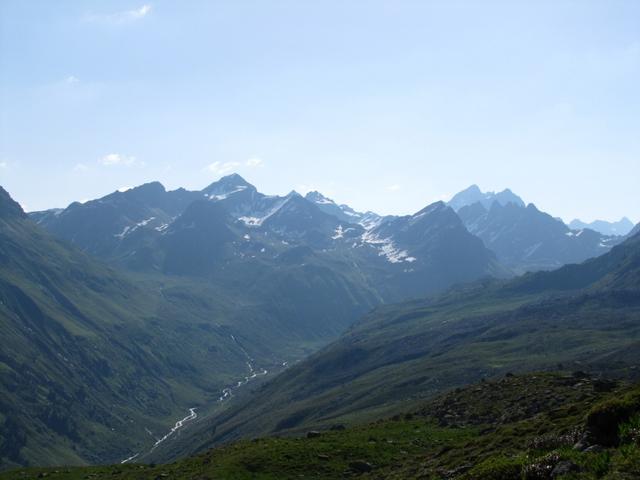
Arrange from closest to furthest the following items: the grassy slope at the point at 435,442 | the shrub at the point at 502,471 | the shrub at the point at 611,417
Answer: the shrub at the point at 502,471 < the shrub at the point at 611,417 < the grassy slope at the point at 435,442

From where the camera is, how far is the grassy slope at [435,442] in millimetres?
42375

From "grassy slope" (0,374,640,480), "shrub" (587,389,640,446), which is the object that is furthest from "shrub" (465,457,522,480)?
"shrub" (587,389,640,446)

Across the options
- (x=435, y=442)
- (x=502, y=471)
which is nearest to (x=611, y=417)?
(x=502, y=471)

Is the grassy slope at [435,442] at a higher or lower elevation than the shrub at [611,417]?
lower

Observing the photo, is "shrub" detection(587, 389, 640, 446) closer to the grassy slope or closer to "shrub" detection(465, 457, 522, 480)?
the grassy slope

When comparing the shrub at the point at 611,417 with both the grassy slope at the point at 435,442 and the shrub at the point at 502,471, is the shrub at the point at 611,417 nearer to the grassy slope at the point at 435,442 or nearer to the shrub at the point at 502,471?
the grassy slope at the point at 435,442

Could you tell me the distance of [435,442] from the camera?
6022 cm

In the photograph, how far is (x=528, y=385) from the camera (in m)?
70.7

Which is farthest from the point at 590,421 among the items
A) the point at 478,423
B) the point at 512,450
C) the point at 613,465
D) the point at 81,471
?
the point at 81,471

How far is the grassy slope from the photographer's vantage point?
42.4 meters

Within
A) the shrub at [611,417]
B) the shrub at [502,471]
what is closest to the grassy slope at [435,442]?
the shrub at [611,417]

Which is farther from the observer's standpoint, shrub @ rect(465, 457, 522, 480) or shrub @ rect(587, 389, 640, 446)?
shrub @ rect(587, 389, 640, 446)

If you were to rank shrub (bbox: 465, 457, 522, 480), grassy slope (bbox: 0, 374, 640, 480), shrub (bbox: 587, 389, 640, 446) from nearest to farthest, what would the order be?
shrub (bbox: 465, 457, 522, 480)
shrub (bbox: 587, 389, 640, 446)
grassy slope (bbox: 0, 374, 640, 480)

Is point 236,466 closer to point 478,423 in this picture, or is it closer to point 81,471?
point 478,423
